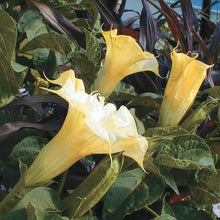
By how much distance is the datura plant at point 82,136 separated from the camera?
1.20 feet

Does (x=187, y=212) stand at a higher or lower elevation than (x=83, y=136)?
lower

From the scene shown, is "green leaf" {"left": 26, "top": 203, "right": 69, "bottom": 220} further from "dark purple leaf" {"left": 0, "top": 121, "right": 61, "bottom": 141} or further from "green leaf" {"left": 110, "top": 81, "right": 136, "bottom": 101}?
"green leaf" {"left": 110, "top": 81, "right": 136, "bottom": 101}

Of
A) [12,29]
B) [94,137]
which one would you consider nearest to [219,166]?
[94,137]

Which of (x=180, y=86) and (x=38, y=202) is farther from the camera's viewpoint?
(x=180, y=86)

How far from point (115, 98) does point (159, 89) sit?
124mm

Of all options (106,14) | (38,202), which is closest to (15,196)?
(38,202)

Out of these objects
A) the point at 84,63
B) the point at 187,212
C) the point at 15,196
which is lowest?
the point at 187,212

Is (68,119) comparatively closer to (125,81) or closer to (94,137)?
(94,137)

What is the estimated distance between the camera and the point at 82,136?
38cm

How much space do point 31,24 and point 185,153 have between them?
382mm

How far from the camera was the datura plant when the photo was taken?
365 mm

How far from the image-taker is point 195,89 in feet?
1.83

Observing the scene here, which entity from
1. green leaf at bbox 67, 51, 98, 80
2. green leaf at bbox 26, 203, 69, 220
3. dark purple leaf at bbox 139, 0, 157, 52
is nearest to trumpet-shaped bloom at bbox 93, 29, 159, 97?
green leaf at bbox 67, 51, 98, 80

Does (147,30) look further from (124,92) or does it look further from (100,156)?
(100,156)
